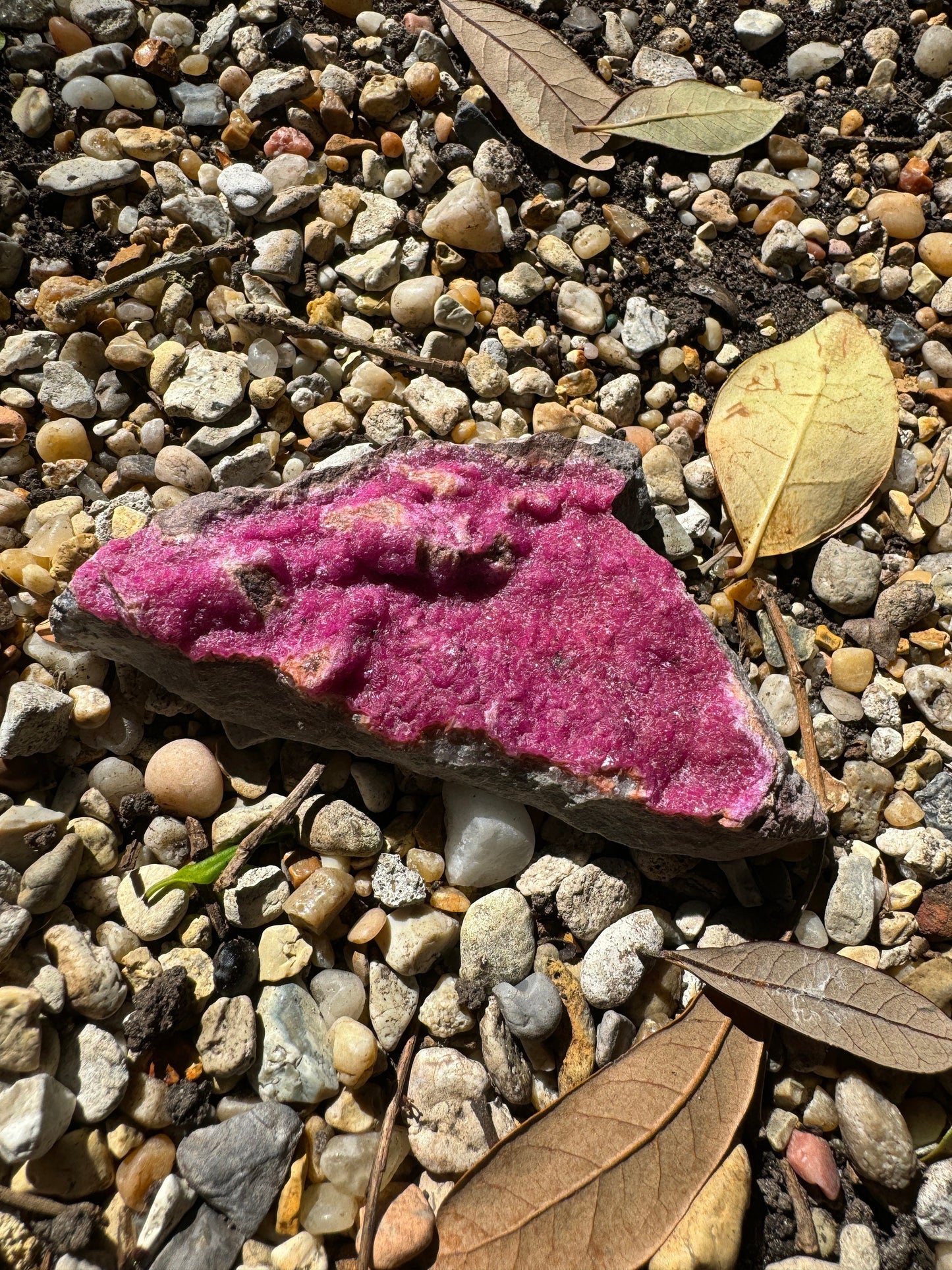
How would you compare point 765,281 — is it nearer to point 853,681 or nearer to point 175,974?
point 853,681

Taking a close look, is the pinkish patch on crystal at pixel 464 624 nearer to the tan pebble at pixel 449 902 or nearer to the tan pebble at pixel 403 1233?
the tan pebble at pixel 449 902


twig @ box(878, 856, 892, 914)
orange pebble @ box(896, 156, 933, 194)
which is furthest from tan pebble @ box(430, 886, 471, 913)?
orange pebble @ box(896, 156, 933, 194)

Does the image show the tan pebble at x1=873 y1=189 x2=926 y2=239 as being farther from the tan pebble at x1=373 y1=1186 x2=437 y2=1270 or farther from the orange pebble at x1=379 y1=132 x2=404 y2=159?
the tan pebble at x1=373 y1=1186 x2=437 y2=1270

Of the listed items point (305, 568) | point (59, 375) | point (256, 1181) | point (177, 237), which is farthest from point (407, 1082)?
point (177, 237)

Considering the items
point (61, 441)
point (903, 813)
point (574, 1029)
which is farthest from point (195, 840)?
point (903, 813)

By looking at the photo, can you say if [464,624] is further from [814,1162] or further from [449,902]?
[814,1162]

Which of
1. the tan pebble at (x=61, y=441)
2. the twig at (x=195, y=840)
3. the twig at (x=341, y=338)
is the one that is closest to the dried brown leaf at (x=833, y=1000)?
the twig at (x=195, y=840)
